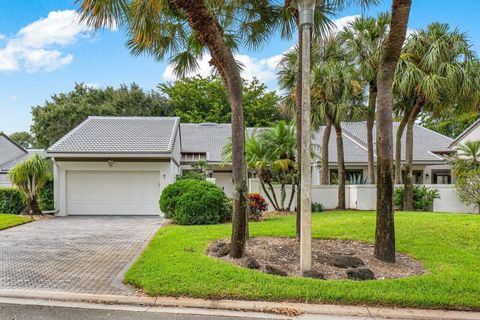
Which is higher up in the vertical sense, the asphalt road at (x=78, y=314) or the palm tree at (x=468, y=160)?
the palm tree at (x=468, y=160)

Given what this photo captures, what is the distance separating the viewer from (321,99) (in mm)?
16578

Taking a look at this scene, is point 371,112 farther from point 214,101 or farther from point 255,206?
point 214,101

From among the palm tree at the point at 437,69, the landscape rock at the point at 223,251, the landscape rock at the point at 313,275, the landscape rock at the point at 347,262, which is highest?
the palm tree at the point at 437,69

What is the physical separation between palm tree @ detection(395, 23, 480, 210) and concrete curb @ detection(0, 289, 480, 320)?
37.7 feet

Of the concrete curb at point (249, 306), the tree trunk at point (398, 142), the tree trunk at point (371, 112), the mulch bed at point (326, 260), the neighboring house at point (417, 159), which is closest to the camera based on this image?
the concrete curb at point (249, 306)

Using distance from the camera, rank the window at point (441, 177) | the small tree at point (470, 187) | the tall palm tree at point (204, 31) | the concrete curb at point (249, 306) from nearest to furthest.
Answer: the concrete curb at point (249, 306) < the tall palm tree at point (204, 31) < the small tree at point (470, 187) < the window at point (441, 177)

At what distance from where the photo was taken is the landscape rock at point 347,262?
6.75 m

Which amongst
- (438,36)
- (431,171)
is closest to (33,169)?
(438,36)

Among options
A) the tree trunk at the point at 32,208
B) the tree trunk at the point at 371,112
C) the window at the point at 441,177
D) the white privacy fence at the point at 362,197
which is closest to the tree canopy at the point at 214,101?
the window at the point at 441,177

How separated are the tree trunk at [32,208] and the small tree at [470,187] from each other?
17776mm

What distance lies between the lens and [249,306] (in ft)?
16.8

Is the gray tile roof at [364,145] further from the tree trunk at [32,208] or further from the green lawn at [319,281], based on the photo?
the tree trunk at [32,208]

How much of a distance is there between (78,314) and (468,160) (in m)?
17.6

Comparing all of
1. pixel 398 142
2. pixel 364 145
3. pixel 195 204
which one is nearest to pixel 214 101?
pixel 364 145
